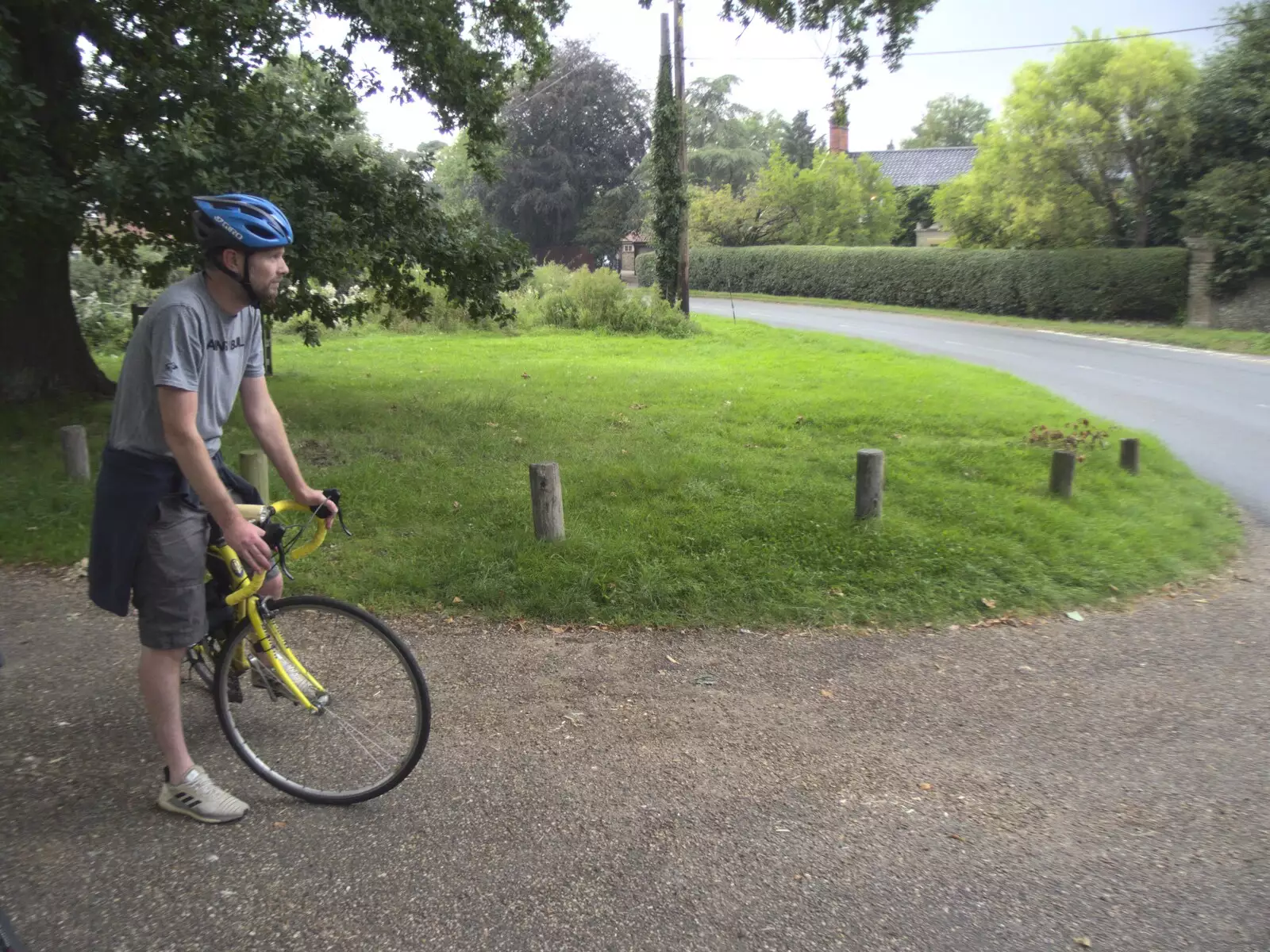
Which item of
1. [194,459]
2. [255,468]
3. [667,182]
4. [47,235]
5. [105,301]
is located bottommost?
[255,468]

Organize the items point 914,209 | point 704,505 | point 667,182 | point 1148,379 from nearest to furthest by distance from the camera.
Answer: point 704,505, point 1148,379, point 667,182, point 914,209

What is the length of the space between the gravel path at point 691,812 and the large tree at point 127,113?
4400mm

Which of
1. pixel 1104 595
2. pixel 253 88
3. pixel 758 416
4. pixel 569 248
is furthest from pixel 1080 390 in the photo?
pixel 569 248

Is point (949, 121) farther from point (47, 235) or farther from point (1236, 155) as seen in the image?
point (47, 235)

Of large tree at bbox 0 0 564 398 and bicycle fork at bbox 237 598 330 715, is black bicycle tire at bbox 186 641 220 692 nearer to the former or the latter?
bicycle fork at bbox 237 598 330 715

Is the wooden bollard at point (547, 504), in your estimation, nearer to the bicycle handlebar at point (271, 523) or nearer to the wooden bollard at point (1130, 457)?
the bicycle handlebar at point (271, 523)

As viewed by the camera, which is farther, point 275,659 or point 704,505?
point 704,505

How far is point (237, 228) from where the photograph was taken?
306 centimetres

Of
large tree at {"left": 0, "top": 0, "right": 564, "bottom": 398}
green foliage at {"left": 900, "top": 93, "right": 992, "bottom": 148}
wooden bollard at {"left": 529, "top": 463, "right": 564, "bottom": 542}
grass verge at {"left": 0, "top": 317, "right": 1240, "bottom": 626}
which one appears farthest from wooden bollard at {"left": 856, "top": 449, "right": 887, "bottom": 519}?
green foliage at {"left": 900, "top": 93, "right": 992, "bottom": 148}

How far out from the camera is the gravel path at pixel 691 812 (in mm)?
2875

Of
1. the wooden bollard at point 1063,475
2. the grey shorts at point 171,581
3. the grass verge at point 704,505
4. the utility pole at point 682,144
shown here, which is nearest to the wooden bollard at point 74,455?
the grass verge at point 704,505

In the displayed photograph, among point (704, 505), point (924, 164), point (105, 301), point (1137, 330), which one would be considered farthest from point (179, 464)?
point (924, 164)

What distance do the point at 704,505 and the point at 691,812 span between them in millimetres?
3869

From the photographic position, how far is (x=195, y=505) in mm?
3246
